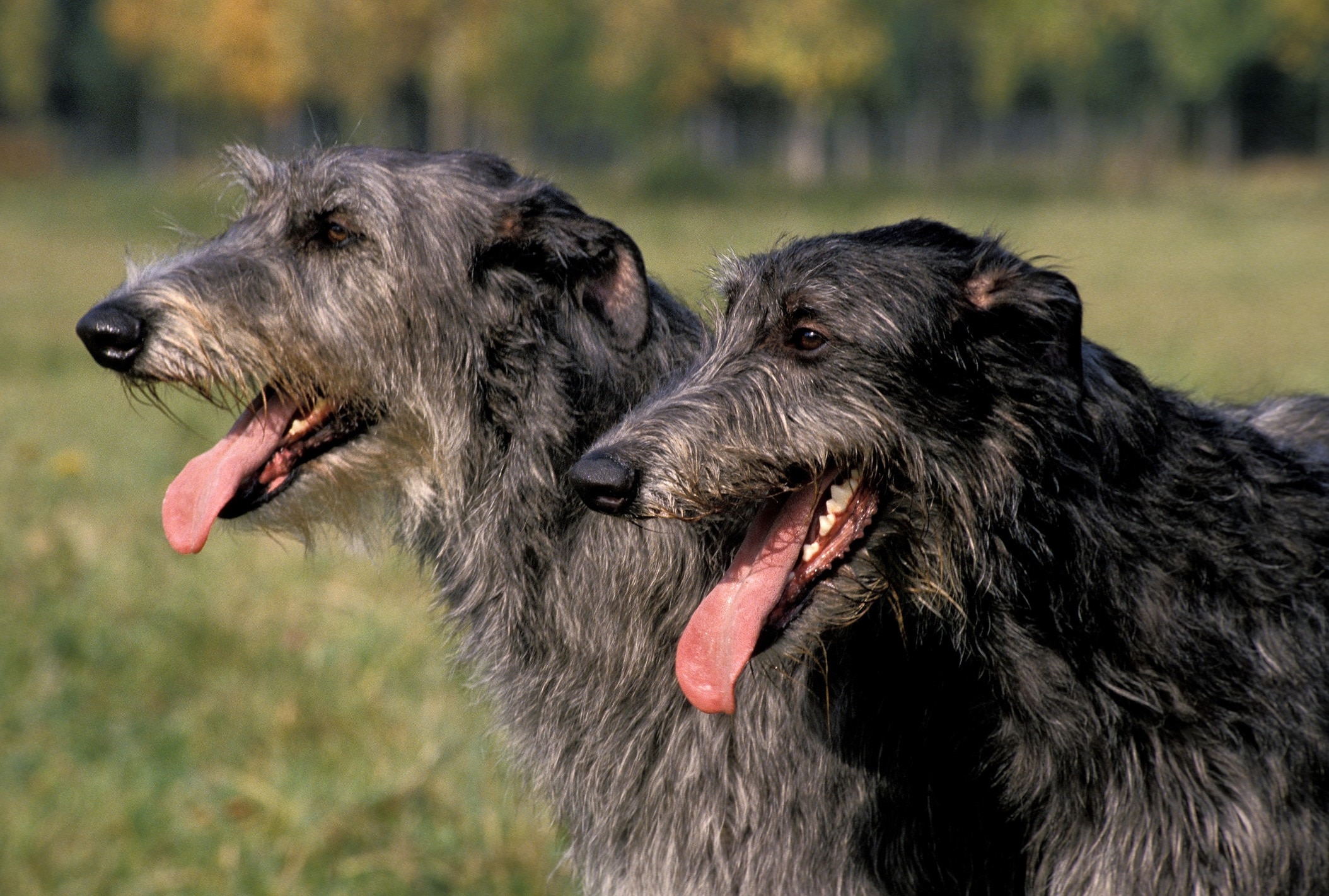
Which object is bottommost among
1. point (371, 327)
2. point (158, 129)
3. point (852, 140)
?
point (852, 140)

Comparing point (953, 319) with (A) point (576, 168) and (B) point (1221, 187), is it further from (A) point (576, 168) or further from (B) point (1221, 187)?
(A) point (576, 168)

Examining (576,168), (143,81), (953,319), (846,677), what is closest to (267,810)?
(846,677)

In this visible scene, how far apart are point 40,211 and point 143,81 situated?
95.4 ft

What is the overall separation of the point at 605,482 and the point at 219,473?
1.36 m

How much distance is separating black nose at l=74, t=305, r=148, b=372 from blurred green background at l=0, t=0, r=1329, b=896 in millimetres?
697

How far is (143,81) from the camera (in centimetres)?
6053

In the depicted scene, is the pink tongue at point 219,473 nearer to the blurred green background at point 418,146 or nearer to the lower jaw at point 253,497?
the lower jaw at point 253,497

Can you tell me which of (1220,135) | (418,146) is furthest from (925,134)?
(418,146)

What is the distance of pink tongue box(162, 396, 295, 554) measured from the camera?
3.60m

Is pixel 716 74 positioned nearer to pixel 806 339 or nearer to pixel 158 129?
pixel 158 129

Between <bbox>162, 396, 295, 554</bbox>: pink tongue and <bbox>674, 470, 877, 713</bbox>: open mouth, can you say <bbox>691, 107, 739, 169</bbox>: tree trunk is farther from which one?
<bbox>674, 470, 877, 713</bbox>: open mouth

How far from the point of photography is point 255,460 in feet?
12.1

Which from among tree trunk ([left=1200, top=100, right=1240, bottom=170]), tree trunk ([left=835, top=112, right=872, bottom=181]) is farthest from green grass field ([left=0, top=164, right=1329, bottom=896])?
tree trunk ([left=835, top=112, right=872, bottom=181])

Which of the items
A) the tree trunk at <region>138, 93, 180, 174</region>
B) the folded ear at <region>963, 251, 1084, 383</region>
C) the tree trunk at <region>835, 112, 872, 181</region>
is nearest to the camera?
the folded ear at <region>963, 251, 1084, 383</region>
